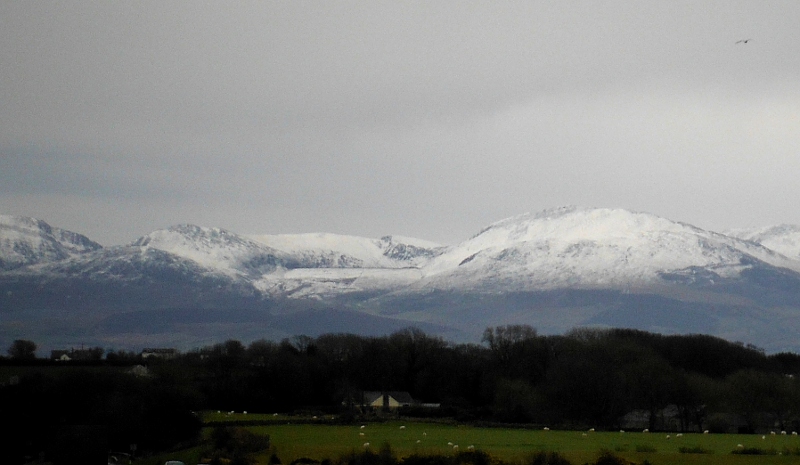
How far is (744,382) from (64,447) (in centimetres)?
5569

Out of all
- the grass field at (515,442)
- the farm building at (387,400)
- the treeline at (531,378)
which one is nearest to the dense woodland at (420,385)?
the treeline at (531,378)

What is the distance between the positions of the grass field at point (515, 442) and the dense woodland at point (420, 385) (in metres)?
7.81

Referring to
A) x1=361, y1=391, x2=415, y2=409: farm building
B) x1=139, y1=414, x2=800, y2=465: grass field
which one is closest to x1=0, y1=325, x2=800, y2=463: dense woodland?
x1=361, y1=391, x2=415, y2=409: farm building

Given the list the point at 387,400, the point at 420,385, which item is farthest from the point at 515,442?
the point at 420,385

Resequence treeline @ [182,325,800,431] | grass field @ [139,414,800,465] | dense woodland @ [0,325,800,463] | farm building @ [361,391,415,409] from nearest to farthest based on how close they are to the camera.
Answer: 1. grass field @ [139,414,800,465]
2. dense woodland @ [0,325,800,463]
3. treeline @ [182,325,800,431]
4. farm building @ [361,391,415,409]

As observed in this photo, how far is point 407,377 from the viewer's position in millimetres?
131625

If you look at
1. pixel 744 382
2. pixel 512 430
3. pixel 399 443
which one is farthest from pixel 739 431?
pixel 399 443

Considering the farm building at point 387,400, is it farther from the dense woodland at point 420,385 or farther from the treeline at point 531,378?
the dense woodland at point 420,385

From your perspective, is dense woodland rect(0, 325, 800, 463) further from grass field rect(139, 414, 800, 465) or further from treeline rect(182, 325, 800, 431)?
grass field rect(139, 414, 800, 465)

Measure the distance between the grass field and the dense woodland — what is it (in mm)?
7809

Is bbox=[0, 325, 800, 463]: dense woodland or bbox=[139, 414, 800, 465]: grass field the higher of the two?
bbox=[0, 325, 800, 463]: dense woodland

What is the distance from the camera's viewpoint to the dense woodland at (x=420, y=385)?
240 feet

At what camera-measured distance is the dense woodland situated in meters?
73.1

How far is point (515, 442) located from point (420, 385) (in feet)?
183
